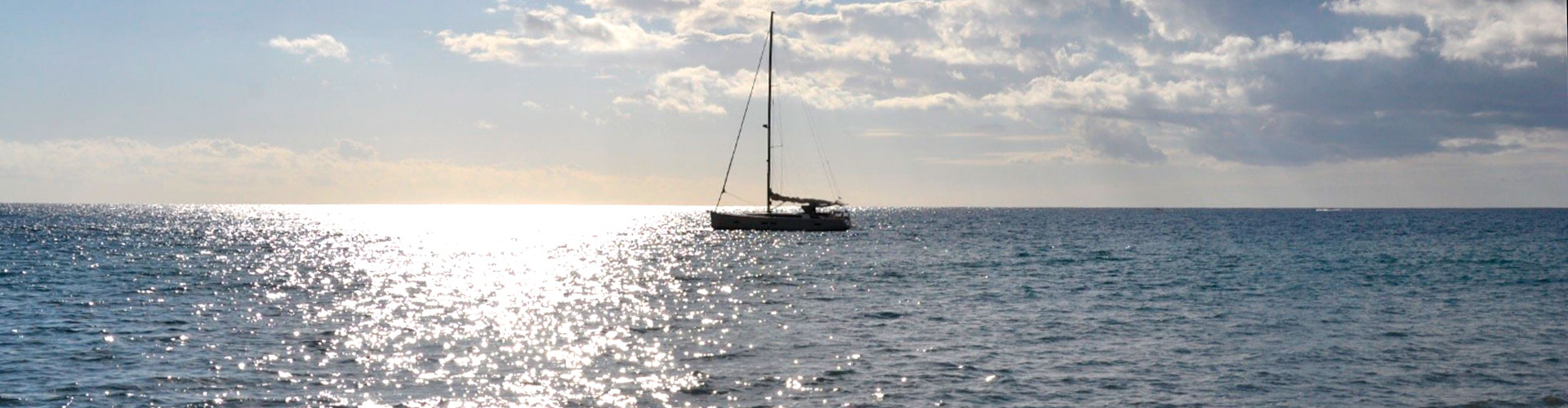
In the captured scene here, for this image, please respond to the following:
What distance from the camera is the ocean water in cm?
2511

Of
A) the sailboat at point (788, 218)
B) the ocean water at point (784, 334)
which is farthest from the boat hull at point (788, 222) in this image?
the ocean water at point (784, 334)

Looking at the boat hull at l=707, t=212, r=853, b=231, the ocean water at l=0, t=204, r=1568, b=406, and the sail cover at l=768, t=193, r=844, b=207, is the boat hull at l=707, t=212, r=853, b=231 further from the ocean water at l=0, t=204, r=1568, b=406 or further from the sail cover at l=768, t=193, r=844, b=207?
the ocean water at l=0, t=204, r=1568, b=406

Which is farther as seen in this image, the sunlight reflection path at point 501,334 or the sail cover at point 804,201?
the sail cover at point 804,201

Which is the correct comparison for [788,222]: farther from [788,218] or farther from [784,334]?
[784,334]

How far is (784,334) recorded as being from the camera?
34781 mm

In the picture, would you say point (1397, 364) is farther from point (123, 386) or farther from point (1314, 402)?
point (123, 386)

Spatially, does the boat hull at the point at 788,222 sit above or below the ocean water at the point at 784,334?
above

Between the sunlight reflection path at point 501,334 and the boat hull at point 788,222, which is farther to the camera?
the boat hull at point 788,222

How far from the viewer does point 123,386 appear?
2480cm

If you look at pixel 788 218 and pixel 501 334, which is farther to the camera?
pixel 788 218

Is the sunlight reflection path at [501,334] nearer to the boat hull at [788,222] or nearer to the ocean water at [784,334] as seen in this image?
the ocean water at [784,334]

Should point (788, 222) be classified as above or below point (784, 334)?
above

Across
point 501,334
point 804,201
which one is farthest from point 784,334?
point 804,201

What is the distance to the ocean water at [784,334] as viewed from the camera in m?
25.1
